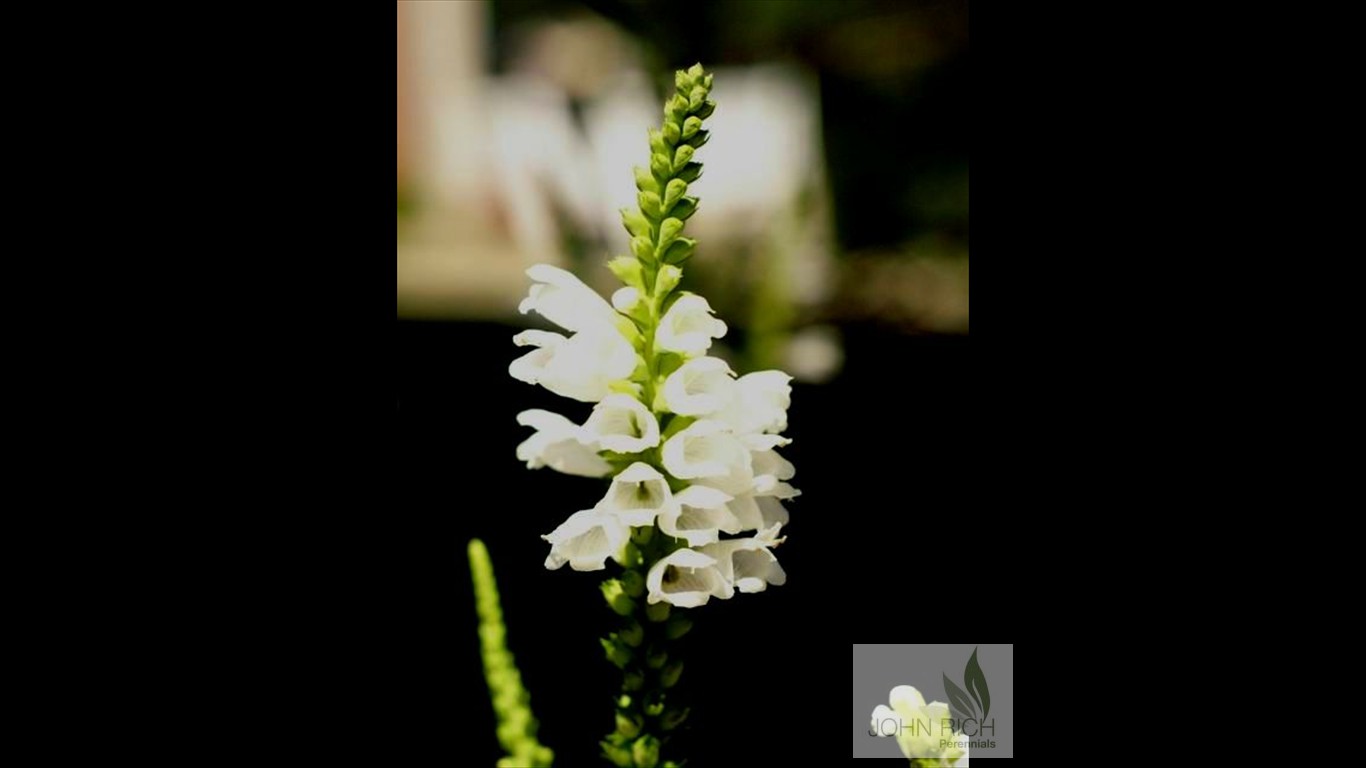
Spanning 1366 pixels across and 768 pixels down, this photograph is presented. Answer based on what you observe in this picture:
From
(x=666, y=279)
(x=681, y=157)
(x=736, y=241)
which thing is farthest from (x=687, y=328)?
(x=736, y=241)

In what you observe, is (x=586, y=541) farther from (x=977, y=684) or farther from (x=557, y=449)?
(x=977, y=684)

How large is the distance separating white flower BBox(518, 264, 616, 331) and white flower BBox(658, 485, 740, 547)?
183mm

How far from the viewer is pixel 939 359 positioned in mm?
1722

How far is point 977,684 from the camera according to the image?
1.06 m

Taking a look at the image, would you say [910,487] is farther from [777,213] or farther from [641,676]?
[641,676]

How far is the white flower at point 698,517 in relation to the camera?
0.76 meters

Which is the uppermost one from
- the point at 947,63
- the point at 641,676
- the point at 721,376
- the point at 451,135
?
the point at 947,63

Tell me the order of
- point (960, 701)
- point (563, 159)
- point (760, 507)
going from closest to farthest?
point (760, 507)
point (960, 701)
point (563, 159)

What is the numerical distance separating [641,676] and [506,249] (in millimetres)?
1066

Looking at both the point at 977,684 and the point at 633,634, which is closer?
A: the point at 633,634

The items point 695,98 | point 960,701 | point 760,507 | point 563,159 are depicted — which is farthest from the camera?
point 563,159

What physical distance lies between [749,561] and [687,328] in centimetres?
23


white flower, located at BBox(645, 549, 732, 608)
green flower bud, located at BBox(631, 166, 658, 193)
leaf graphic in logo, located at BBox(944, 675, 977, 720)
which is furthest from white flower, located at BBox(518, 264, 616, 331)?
leaf graphic in logo, located at BBox(944, 675, 977, 720)

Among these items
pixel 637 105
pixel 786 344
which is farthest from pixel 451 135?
pixel 786 344
